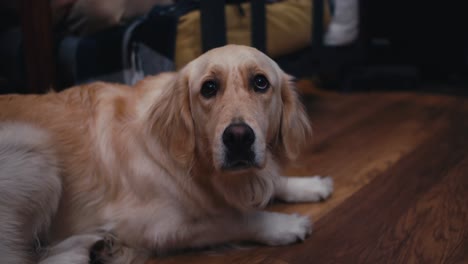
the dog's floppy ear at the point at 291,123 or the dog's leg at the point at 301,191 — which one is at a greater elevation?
the dog's floppy ear at the point at 291,123

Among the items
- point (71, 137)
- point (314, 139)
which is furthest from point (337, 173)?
point (71, 137)

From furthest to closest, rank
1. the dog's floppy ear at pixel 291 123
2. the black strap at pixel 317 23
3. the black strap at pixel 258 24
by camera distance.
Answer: the black strap at pixel 317 23 → the black strap at pixel 258 24 → the dog's floppy ear at pixel 291 123

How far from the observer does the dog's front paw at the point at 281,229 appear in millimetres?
1538

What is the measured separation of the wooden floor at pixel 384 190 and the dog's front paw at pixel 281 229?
0.03 metres

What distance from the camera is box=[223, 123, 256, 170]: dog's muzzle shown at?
1.31 m

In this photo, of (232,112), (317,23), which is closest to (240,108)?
(232,112)

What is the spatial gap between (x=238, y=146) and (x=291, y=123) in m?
0.32

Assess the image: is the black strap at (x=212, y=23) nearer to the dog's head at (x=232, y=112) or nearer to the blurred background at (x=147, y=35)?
the blurred background at (x=147, y=35)

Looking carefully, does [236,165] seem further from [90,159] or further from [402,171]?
[402,171]

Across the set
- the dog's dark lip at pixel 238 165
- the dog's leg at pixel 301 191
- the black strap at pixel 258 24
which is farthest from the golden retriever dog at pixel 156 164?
the black strap at pixel 258 24

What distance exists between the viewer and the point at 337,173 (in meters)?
2.14

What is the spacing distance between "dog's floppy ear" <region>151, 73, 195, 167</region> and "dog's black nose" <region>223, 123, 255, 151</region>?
0.18m

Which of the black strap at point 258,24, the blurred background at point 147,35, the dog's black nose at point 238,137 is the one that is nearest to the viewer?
the dog's black nose at point 238,137

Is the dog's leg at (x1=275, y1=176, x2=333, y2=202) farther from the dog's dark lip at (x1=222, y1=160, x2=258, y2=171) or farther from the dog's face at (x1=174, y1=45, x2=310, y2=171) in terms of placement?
the dog's dark lip at (x1=222, y1=160, x2=258, y2=171)
